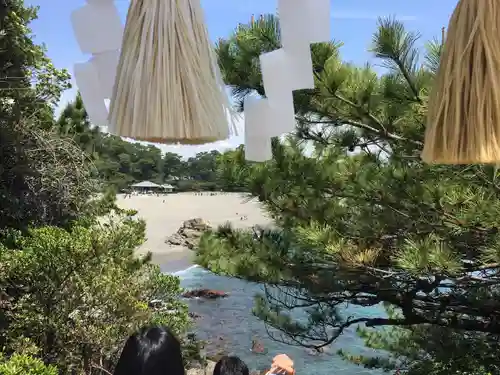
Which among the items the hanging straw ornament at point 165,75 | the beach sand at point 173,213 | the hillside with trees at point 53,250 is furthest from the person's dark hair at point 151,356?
the beach sand at point 173,213

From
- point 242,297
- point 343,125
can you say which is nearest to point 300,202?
point 343,125

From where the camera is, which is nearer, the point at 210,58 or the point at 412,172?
the point at 210,58

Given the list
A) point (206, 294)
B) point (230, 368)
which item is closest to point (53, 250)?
point (230, 368)

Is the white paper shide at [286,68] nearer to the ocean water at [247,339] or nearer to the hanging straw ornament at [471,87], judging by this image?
the hanging straw ornament at [471,87]

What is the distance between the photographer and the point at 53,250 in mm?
2777

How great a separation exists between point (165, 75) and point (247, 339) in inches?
308

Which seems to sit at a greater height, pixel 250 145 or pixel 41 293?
pixel 250 145

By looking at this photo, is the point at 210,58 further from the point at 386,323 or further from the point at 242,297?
the point at 242,297

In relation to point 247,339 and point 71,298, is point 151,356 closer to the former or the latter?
point 71,298

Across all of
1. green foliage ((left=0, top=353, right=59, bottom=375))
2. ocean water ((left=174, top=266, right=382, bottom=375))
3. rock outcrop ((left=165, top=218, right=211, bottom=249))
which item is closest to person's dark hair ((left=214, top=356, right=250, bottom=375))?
green foliage ((left=0, top=353, right=59, bottom=375))

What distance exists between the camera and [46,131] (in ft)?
12.2

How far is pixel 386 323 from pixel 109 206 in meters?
2.42

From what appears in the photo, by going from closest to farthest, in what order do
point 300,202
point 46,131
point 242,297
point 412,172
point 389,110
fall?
point 389,110
point 412,172
point 300,202
point 46,131
point 242,297

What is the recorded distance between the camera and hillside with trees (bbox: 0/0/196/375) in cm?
285
